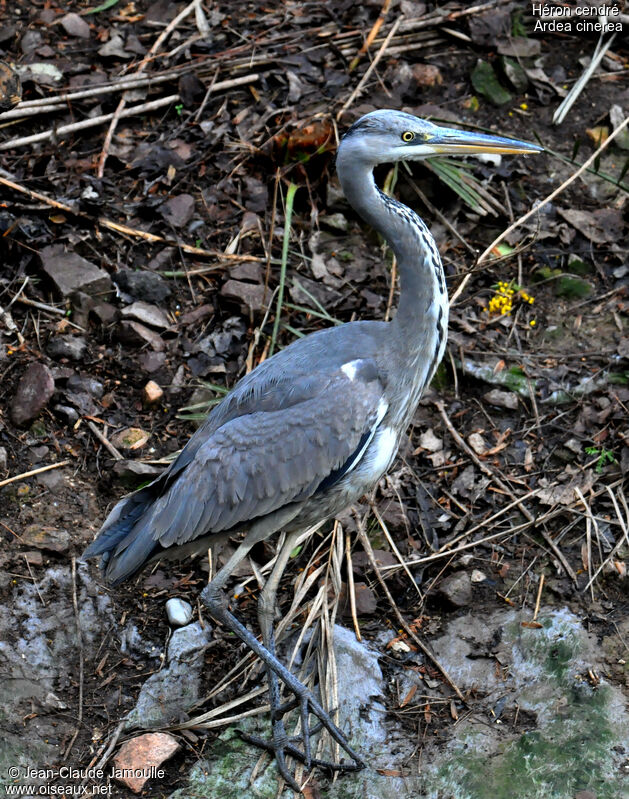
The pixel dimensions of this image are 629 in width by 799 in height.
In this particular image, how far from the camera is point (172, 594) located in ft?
15.0

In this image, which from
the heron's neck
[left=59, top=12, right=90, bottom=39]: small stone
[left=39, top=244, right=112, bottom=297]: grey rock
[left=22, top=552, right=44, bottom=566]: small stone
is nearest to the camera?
the heron's neck

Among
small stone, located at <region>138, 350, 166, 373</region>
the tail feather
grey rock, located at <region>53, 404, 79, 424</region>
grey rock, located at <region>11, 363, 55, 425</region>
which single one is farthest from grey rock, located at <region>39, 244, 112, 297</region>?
the tail feather

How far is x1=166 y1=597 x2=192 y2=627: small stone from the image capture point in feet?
14.5

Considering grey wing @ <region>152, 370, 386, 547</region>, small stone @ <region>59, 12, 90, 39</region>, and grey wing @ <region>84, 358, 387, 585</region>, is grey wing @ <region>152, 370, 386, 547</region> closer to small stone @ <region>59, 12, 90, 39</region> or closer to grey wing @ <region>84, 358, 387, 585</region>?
grey wing @ <region>84, 358, 387, 585</region>

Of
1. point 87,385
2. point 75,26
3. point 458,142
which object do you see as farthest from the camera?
point 75,26

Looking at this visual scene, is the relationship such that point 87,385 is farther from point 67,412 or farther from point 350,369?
point 350,369

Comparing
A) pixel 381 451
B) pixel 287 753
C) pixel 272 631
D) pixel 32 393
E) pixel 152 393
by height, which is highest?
pixel 381 451

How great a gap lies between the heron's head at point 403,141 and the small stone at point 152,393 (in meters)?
1.80

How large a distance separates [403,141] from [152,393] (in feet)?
6.66

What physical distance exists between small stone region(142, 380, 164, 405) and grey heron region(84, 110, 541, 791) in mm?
997

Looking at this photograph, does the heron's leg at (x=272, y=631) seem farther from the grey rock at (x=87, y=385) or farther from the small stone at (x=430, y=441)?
the grey rock at (x=87, y=385)

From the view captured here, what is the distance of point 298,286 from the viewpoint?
5469 millimetres

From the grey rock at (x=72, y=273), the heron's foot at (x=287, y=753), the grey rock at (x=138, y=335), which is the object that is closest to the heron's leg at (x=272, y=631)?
the heron's foot at (x=287, y=753)

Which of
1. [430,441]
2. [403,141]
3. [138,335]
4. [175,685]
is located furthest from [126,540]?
[403,141]
